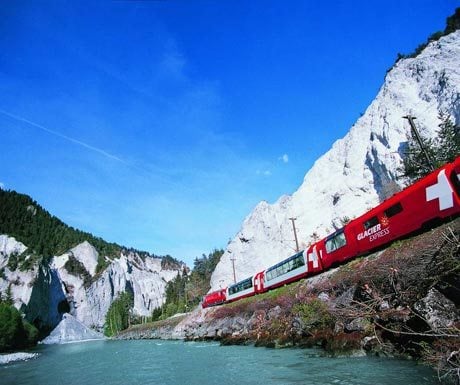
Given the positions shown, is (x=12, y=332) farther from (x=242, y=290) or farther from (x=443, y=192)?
(x=443, y=192)

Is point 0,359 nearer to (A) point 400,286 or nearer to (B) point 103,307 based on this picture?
(A) point 400,286

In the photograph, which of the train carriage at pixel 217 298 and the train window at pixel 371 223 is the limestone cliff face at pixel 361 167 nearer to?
the train carriage at pixel 217 298

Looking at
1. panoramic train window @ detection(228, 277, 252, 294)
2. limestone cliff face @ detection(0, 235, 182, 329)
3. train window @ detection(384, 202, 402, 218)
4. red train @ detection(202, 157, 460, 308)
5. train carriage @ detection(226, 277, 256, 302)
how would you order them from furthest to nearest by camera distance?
limestone cliff face @ detection(0, 235, 182, 329) < panoramic train window @ detection(228, 277, 252, 294) < train carriage @ detection(226, 277, 256, 302) < train window @ detection(384, 202, 402, 218) < red train @ detection(202, 157, 460, 308)

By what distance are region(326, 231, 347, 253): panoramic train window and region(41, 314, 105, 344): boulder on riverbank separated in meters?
117

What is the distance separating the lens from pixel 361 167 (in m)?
74.8

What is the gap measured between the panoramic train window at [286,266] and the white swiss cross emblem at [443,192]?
58.6 ft

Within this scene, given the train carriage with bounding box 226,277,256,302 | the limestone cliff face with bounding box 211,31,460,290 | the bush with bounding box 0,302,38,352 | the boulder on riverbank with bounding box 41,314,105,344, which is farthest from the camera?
the boulder on riverbank with bounding box 41,314,105,344

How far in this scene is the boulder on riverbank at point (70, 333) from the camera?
4759 inches

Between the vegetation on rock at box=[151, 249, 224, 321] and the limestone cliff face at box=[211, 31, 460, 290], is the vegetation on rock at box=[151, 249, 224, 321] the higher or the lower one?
the lower one

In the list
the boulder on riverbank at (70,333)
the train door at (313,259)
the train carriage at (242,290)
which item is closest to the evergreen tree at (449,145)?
the train door at (313,259)

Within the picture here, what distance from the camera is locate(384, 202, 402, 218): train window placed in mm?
20781

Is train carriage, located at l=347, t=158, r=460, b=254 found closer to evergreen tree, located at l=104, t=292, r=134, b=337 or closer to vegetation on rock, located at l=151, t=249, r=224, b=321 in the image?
vegetation on rock, located at l=151, t=249, r=224, b=321

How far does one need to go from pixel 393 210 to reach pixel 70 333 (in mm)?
136343

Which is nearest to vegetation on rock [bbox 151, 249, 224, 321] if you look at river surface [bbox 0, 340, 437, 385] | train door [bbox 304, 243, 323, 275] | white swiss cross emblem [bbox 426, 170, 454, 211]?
train door [bbox 304, 243, 323, 275]
